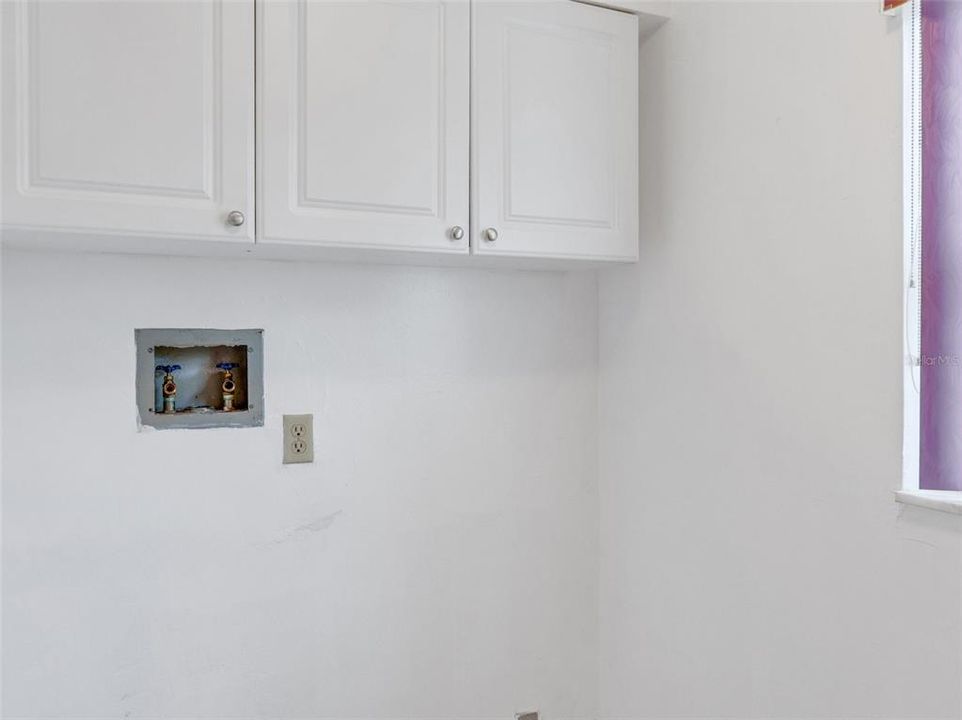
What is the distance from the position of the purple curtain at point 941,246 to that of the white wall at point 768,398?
0.14ft

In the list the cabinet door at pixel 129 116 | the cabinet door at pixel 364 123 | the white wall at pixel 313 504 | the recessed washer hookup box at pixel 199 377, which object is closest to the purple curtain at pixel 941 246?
the cabinet door at pixel 364 123

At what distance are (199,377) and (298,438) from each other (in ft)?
0.81

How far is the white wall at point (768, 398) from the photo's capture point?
4.14 feet

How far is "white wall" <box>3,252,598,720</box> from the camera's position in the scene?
1530mm

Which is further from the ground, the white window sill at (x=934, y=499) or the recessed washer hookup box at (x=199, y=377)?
the recessed washer hookup box at (x=199, y=377)

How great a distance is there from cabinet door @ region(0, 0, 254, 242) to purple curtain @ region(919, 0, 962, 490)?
1106 mm

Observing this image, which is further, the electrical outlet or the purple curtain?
the electrical outlet

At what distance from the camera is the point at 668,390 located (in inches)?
69.6

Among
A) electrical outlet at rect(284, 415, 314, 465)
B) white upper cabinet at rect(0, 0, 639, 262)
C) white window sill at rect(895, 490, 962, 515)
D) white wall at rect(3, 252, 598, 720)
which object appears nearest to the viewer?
white window sill at rect(895, 490, 962, 515)

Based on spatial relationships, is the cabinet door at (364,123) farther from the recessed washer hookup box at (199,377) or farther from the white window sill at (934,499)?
the white window sill at (934,499)

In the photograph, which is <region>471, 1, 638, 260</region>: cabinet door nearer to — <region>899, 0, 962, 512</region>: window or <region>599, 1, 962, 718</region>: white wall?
<region>599, 1, 962, 718</region>: white wall

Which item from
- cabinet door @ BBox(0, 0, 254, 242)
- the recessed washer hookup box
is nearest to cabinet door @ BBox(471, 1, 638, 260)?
cabinet door @ BBox(0, 0, 254, 242)

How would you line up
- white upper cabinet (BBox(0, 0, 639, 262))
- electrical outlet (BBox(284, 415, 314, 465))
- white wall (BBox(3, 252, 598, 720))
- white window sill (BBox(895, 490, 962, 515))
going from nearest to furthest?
white window sill (BBox(895, 490, 962, 515)), white upper cabinet (BBox(0, 0, 639, 262)), white wall (BBox(3, 252, 598, 720)), electrical outlet (BBox(284, 415, 314, 465))

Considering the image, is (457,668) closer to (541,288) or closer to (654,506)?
(654,506)
